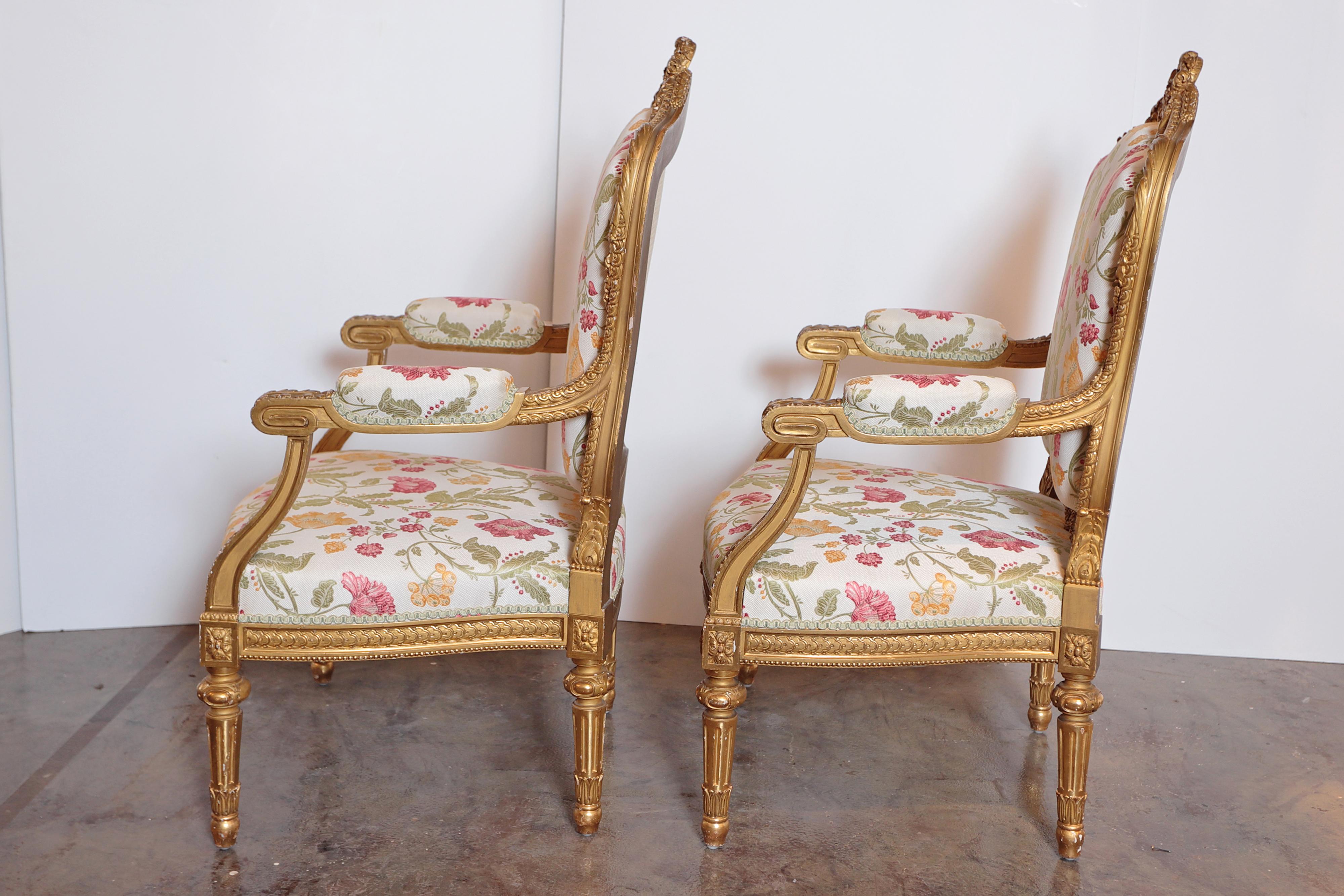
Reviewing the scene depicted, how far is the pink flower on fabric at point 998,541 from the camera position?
146cm

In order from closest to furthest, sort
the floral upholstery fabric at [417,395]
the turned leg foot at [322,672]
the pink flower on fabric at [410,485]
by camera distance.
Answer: the floral upholstery fabric at [417,395] < the pink flower on fabric at [410,485] < the turned leg foot at [322,672]

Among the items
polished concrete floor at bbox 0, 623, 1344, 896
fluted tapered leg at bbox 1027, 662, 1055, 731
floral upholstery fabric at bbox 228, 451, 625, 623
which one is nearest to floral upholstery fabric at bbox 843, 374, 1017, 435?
floral upholstery fabric at bbox 228, 451, 625, 623

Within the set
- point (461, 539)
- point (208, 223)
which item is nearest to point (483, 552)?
point (461, 539)

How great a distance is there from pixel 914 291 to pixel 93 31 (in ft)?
5.95

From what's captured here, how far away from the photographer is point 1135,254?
137 centimetres

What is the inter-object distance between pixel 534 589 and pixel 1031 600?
69 centimetres

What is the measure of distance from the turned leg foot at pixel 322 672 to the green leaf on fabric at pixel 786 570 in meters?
1.05

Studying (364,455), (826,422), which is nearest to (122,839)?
(364,455)

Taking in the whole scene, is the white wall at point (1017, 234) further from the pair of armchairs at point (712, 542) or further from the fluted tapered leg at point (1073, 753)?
the fluted tapered leg at point (1073, 753)

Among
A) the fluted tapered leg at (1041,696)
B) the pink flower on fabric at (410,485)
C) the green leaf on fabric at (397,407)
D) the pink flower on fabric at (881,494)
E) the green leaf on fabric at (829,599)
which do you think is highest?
the green leaf on fabric at (397,407)

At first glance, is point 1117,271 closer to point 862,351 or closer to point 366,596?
point 862,351

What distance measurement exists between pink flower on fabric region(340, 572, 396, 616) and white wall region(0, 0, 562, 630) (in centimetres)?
106

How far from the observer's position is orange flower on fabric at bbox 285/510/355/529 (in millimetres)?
1469

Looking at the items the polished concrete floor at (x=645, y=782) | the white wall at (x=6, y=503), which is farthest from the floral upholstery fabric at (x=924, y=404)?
the white wall at (x=6, y=503)
